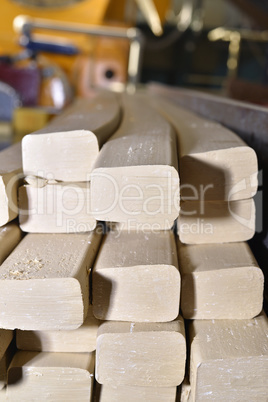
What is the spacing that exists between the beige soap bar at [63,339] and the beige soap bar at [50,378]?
22 mm

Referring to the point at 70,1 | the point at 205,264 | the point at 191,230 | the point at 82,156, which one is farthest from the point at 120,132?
the point at 70,1

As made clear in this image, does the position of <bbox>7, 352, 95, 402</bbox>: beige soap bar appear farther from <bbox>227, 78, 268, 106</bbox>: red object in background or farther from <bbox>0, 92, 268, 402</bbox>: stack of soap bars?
<bbox>227, 78, 268, 106</bbox>: red object in background

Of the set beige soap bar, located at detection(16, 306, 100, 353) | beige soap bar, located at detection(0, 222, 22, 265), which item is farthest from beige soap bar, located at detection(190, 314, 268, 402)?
beige soap bar, located at detection(0, 222, 22, 265)

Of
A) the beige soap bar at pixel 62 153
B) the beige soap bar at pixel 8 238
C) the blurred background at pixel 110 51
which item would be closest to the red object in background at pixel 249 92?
the blurred background at pixel 110 51

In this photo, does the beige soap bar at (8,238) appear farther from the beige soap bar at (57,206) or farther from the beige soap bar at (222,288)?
the beige soap bar at (222,288)

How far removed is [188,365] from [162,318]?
14cm

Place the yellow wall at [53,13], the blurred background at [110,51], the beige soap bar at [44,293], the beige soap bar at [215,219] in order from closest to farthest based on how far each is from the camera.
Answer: the beige soap bar at [44,293] < the beige soap bar at [215,219] < the blurred background at [110,51] < the yellow wall at [53,13]

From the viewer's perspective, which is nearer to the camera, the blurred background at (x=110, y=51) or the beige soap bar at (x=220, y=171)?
the beige soap bar at (x=220, y=171)

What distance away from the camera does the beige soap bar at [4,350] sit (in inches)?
39.9

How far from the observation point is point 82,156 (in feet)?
3.69

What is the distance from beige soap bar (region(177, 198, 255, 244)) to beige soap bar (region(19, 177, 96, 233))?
25cm

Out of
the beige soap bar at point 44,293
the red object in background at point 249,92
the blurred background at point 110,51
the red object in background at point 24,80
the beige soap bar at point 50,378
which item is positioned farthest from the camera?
the red object in background at point 24,80

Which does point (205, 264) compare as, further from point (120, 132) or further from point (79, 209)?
point (120, 132)

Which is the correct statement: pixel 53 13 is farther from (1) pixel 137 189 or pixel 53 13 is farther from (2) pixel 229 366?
(2) pixel 229 366
